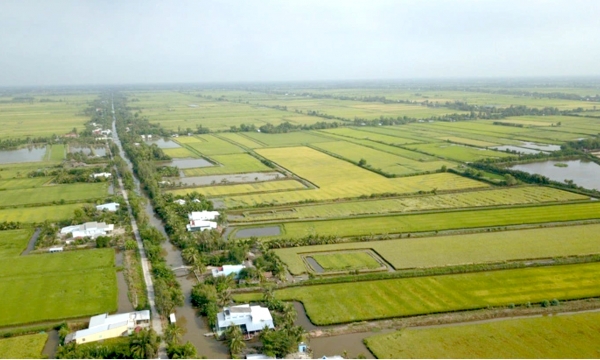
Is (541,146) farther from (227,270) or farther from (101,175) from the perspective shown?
(101,175)

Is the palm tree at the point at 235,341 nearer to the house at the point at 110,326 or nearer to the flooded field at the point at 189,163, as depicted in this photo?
the house at the point at 110,326

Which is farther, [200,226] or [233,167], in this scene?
[233,167]

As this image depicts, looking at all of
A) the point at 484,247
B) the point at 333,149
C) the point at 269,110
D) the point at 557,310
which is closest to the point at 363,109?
the point at 269,110

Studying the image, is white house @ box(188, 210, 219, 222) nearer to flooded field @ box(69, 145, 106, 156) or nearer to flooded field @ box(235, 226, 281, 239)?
flooded field @ box(235, 226, 281, 239)

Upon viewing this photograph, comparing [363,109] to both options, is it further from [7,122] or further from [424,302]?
[424,302]

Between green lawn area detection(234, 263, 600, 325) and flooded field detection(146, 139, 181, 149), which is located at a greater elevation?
flooded field detection(146, 139, 181, 149)

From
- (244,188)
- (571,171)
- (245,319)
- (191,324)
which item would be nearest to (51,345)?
(191,324)

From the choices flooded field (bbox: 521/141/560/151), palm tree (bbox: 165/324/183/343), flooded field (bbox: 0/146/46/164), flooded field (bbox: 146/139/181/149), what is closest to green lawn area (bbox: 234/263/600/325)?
palm tree (bbox: 165/324/183/343)
